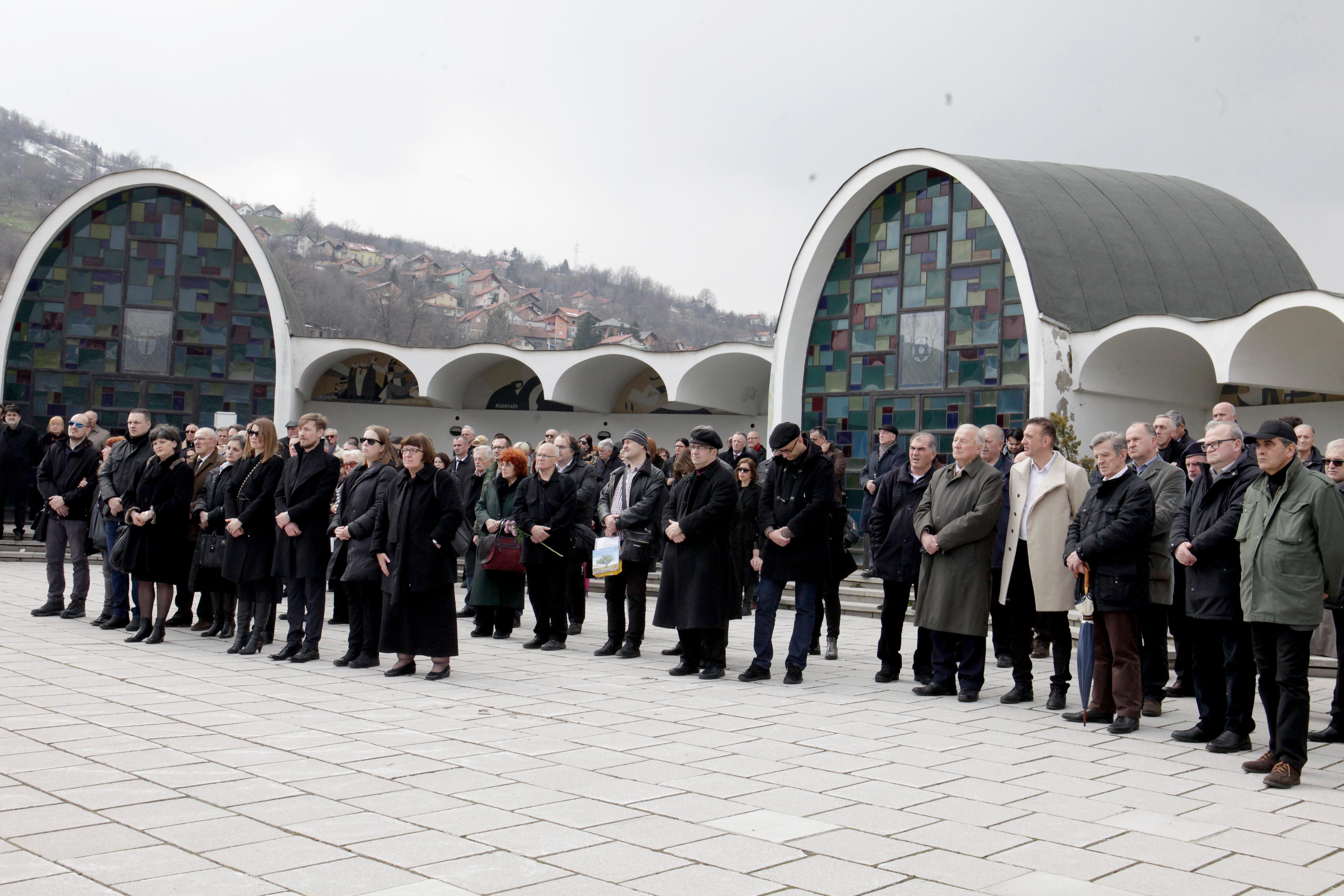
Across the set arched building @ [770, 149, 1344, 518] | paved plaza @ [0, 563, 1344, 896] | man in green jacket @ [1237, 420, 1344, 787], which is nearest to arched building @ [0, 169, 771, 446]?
arched building @ [770, 149, 1344, 518]

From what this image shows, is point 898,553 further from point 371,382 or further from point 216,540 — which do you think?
point 371,382

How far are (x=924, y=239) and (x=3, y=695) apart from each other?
15.0m

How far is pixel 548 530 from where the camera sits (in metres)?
9.95

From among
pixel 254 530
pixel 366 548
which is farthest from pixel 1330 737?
pixel 254 530

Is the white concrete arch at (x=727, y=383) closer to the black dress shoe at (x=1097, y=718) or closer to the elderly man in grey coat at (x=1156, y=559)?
the elderly man in grey coat at (x=1156, y=559)

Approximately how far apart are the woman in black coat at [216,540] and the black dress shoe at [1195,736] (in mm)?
7033

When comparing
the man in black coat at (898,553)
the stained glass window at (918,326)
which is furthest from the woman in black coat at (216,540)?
the stained glass window at (918,326)

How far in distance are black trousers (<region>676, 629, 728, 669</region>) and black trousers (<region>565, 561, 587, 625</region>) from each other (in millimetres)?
2106

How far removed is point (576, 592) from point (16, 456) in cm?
950

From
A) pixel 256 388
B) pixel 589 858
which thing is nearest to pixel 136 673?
pixel 589 858

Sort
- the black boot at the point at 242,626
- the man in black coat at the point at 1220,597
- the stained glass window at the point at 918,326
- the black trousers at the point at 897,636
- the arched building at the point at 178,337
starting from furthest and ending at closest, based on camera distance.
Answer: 1. the arched building at the point at 178,337
2. the stained glass window at the point at 918,326
3. the black boot at the point at 242,626
4. the black trousers at the point at 897,636
5. the man in black coat at the point at 1220,597

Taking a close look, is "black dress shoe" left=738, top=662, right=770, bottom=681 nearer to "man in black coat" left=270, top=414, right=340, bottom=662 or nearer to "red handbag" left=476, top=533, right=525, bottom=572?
"red handbag" left=476, top=533, right=525, bottom=572

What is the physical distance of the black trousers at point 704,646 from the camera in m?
8.73

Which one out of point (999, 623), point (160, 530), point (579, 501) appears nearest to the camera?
point (999, 623)
